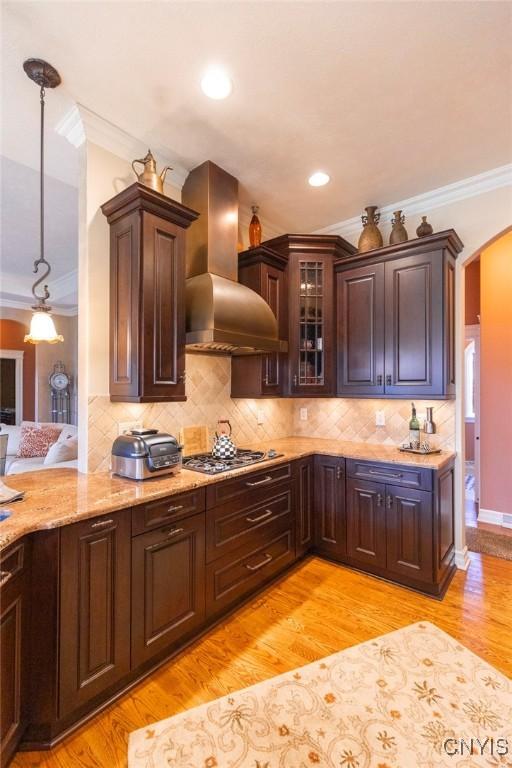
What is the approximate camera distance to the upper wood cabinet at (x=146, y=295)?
2.15 meters

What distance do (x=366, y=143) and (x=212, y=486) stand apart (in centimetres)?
255

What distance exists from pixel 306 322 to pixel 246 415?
41.7 inches

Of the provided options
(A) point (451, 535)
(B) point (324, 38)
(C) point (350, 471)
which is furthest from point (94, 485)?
(A) point (451, 535)

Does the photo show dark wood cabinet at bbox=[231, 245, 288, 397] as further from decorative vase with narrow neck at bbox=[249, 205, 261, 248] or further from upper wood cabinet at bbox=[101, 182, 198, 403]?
upper wood cabinet at bbox=[101, 182, 198, 403]

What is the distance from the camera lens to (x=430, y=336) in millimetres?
2809

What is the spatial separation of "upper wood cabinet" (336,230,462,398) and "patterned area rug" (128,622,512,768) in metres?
1.78

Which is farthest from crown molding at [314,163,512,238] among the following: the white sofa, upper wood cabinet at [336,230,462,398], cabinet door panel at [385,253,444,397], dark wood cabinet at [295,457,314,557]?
the white sofa

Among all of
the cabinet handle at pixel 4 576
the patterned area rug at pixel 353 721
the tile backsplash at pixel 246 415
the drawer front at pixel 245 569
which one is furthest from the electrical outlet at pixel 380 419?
the cabinet handle at pixel 4 576

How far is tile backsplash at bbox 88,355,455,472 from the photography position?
7.62 feet

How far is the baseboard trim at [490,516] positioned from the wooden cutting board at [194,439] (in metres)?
3.25

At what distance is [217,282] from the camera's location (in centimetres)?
251

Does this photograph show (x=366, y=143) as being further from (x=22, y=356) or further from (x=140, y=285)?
(x=22, y=356)

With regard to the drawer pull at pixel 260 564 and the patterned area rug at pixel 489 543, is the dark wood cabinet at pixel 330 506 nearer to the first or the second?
the drawer pull at pixel 260 564

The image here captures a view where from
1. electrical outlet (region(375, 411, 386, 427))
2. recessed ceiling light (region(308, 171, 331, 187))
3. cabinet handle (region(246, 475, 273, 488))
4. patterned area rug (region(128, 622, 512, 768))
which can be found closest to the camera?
patterned area rug (region(128, 622, 512, 768))
